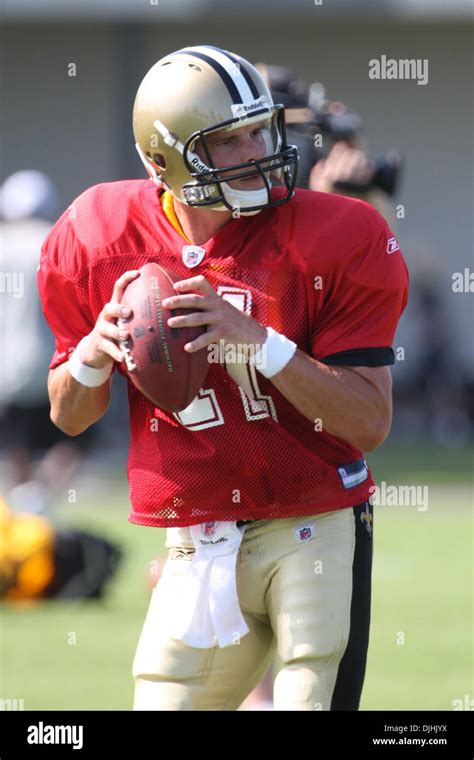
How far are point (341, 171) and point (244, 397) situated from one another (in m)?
1.89

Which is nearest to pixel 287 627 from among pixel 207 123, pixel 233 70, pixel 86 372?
pixel 86 372

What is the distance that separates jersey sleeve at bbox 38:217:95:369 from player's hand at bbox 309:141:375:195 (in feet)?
5.50

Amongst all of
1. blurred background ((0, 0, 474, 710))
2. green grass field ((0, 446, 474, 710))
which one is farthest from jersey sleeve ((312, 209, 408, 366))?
green grass field ((0, 446, 474, 710))

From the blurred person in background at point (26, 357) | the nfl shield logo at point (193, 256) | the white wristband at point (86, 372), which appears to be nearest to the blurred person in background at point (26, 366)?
the blurred person in background at point (26, 357)

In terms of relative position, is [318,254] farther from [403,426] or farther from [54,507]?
[403,426]

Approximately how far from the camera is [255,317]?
3.17 meters

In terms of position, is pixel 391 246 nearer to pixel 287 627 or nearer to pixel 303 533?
pixel 303 533

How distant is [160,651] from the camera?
322 cm

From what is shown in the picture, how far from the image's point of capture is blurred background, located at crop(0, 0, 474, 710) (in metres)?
5.36

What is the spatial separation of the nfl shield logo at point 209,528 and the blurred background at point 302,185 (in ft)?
6.14

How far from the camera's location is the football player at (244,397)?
3.13 m

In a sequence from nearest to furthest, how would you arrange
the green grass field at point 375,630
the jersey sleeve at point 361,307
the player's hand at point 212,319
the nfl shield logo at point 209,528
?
the player's hand at point 212,319 → the jersey sleeve at point 361,307 → the nfl shield logo at point 209,528 → the green grass field at point 375,630

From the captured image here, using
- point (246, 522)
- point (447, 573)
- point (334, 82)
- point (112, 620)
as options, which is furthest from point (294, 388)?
point (334, 82)

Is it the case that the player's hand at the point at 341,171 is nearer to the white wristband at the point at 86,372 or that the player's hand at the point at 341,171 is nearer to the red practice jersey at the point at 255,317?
the red practice jersey at the point at 255,317
